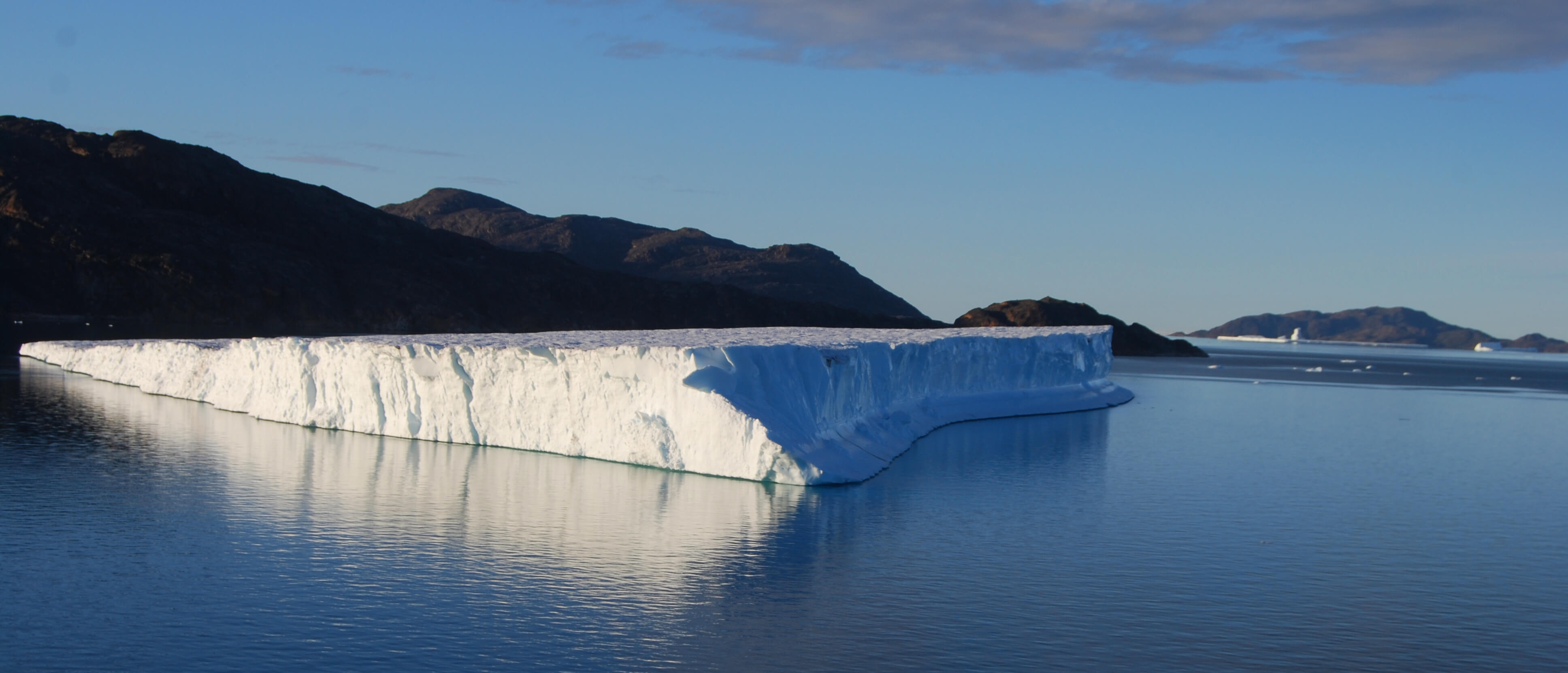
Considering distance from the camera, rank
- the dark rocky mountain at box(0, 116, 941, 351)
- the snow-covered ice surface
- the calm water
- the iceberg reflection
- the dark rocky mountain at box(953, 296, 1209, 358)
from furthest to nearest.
A: 1. the dark rocky mountain at box(953, 296, 1209, 358)
2. the dark rocky mountain at box(0, 116, 941, 351)
3. the snow-covered ice surface
4. the iceberg reflection
5. the calm water

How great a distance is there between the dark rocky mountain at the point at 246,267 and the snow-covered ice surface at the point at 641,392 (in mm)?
43191

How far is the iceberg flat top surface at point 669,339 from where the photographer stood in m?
18.0

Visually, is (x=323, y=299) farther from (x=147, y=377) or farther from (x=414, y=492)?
(x=414, y=492)

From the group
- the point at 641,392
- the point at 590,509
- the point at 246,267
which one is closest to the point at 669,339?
the point at 641,392

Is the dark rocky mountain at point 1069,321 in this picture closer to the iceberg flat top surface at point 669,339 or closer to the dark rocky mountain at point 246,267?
the dark rocky mountain at point 246,267

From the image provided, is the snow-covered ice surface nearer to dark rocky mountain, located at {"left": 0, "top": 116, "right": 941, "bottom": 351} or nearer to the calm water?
the calm water

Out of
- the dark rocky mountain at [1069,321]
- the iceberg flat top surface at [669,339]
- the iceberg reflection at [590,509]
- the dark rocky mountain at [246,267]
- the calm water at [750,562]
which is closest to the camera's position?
the calm water at [750,562]

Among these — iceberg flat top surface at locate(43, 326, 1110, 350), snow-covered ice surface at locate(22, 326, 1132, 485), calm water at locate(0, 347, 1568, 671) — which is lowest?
calm water at locate(0, 347, 1568, 671)

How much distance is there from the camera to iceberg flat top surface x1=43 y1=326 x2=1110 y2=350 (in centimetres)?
1797

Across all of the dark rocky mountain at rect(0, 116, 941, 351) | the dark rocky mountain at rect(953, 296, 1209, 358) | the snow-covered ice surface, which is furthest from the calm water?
the dark rocky mountain at rect(953, 296, 1209, 358)

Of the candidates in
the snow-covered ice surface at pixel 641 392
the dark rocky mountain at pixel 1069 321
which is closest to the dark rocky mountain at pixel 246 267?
the dark rocky mountain at pixel 1069 321

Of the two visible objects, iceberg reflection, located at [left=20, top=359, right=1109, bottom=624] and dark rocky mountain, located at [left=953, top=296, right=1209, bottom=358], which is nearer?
iceberg reflection, located at [left=20, top=359, right=1109, bottom=624]

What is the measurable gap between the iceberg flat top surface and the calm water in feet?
5.67

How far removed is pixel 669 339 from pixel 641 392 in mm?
4693
